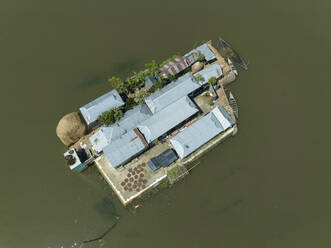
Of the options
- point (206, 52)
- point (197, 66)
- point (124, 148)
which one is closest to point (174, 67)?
point (197, 66)

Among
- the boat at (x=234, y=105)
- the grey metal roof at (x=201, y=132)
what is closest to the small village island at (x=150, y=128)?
the grey metal roof at (x=201, y=132)

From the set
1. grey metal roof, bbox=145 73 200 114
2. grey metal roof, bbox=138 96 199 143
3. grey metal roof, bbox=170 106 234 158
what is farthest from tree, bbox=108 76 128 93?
grey metal roof, bbox=170 106 234 158

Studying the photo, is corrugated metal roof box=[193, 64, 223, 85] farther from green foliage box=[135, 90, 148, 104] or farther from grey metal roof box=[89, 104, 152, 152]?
grey metal roof box=[89, 104, 152, 152]

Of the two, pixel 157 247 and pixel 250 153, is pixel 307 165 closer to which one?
pixel 250 153

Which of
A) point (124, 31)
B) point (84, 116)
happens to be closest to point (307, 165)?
point (84, 116)

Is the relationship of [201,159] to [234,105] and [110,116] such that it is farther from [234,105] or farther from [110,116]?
[110,116]

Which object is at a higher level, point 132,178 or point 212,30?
point 212,30
